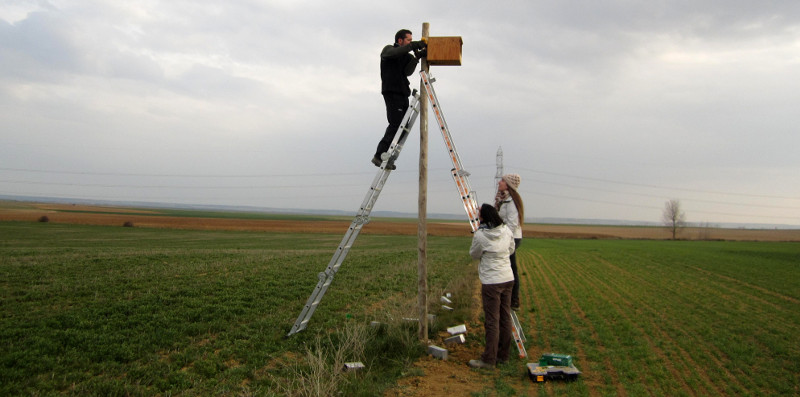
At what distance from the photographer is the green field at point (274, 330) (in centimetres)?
644

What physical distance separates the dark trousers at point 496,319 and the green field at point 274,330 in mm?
356

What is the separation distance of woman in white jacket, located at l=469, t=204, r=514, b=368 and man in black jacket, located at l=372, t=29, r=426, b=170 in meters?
2.10

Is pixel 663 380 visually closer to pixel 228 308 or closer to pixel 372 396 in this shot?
pixel 372 396

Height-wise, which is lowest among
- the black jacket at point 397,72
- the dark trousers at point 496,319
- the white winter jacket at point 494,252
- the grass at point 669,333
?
the grass at point 669,333

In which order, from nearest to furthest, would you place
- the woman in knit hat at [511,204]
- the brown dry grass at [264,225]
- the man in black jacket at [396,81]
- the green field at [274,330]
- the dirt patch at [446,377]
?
the dirt patch at [446,377], the green field at [274,330], the woman in knit hat at [511,204], the man in black jacket at [396,81], the brown dry grass at [264,225]

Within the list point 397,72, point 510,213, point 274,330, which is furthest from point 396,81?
point 274,330

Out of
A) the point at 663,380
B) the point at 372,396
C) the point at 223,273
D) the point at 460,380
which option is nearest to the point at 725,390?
the point at 663,380

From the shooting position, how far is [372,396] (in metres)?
5.68

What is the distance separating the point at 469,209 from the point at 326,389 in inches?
143

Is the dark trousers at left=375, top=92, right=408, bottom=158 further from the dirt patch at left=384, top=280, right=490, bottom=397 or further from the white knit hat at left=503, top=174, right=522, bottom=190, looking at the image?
the dirt patch at left=384, top=280, right=490, bottom=397

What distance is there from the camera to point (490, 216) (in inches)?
264

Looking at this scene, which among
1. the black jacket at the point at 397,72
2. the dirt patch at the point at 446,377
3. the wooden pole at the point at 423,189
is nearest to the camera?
the dirt patch at the point at 446,377

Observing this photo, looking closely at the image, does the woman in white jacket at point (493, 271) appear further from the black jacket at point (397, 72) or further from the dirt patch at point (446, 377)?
the black jacket at point (397, 72)

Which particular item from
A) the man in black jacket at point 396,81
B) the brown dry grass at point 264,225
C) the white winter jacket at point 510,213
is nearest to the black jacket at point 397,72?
the man in black jacket at point 396,81
